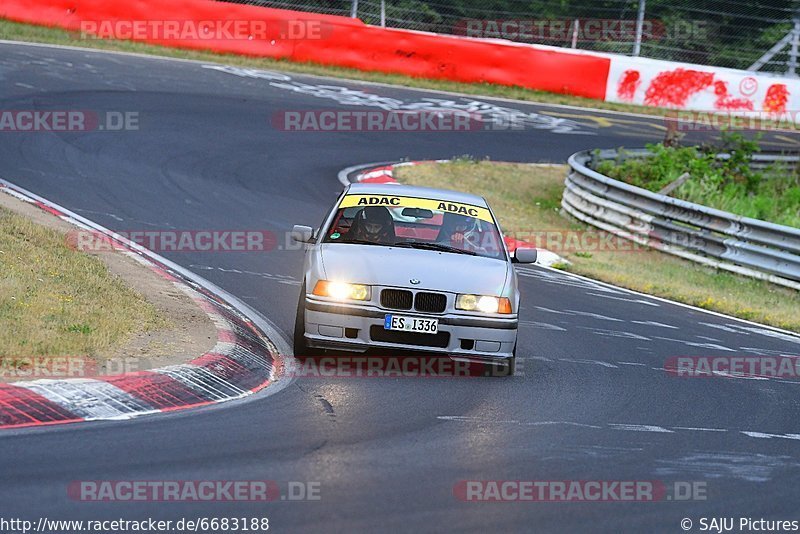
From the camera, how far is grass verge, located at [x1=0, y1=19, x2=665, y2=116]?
27.2 meters

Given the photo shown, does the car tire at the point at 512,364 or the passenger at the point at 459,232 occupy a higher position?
the passenger at the point at 459,232

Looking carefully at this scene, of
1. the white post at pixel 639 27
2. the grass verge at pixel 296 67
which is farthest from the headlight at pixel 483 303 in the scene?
the white post at pixel 639 27

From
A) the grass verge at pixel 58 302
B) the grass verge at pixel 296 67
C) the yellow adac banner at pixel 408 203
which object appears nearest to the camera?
the grass verge at pixel 58 302

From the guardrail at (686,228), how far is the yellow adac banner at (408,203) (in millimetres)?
7102

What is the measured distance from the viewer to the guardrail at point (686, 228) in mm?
15930

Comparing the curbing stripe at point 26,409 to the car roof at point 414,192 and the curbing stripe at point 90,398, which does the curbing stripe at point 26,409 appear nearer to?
the curbing stripe at point 90,398

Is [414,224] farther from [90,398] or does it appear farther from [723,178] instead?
[723,178]

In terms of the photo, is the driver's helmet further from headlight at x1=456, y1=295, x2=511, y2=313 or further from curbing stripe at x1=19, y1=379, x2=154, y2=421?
curbing stripe at x1=19, y1=379, x2=154, y2=421

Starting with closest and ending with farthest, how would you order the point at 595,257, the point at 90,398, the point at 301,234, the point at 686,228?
the point at 90,398
the point at 301,234
the point at 595,257
the point at 686,228

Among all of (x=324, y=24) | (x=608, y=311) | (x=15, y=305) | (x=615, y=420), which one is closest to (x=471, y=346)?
(x=615, y=420)

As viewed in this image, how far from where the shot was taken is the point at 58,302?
8.77 metres

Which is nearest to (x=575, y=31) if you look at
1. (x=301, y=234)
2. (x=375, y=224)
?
(x=375, y=224)

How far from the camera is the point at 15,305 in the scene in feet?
27.6

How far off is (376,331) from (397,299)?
277 mm
